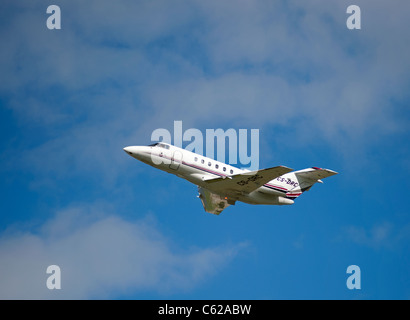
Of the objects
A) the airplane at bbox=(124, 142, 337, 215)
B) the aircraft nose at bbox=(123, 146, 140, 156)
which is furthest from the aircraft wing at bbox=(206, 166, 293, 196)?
the aircraft nose at bbox=(123, 146, 140, 156)

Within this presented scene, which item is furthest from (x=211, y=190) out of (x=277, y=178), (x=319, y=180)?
(x=319, y=180)

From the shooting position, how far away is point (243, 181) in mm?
53156

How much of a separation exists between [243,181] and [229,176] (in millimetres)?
1400

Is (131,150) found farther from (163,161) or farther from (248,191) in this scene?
(248,191)

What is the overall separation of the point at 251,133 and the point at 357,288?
15.6 metres

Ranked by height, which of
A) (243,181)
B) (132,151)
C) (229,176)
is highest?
(132,151)

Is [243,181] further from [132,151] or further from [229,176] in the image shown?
[132,151]

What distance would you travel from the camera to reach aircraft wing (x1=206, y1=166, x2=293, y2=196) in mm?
51850

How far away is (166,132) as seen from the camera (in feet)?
179

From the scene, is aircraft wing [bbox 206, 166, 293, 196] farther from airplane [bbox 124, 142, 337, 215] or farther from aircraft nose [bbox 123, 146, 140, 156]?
aircraft nose [bbox 123, 146, 140, 156]

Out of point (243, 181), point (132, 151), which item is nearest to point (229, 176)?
point (243, 181)

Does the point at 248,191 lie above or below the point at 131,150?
below
